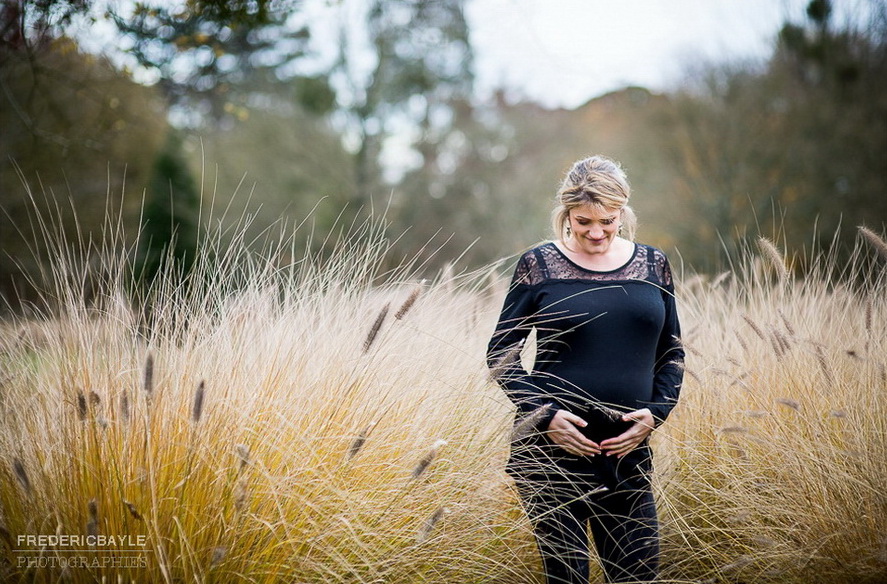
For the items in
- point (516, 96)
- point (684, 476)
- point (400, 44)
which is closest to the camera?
point (684, 476)

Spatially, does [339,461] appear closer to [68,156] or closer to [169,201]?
[68,156]

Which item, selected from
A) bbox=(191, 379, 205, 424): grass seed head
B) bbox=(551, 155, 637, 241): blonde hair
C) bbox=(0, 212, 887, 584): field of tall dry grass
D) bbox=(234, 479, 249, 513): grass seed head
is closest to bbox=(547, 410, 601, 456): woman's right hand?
bbox=(0, 212, 887, 584): field of tall dry grass

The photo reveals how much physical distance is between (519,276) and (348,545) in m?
1.21

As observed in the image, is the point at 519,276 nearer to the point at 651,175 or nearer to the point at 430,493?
the point at 430,493

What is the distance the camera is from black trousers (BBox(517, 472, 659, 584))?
7.61 ft

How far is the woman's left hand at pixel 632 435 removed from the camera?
227 centimetres

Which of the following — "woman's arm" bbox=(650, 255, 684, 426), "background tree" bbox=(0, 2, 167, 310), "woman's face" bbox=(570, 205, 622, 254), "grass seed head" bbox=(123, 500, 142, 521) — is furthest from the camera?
"background tree" bbox=(0, 2, 167, 310)

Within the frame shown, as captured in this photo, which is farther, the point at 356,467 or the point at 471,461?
the point at 471,461

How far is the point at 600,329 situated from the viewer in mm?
2352

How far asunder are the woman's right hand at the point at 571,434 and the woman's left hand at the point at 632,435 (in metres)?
0.04

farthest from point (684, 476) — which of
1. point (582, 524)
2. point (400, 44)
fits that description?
point (400, 44)

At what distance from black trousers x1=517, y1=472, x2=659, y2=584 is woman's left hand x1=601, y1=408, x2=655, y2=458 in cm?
15

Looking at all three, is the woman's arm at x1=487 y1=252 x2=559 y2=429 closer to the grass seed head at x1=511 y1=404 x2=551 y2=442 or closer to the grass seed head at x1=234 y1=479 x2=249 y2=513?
the grass seed head at x1=511 y1=404 x2=551 y2=442

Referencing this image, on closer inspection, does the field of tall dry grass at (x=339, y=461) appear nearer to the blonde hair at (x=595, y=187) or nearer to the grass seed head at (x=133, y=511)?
the grass seed head at (x=133, y=511)
